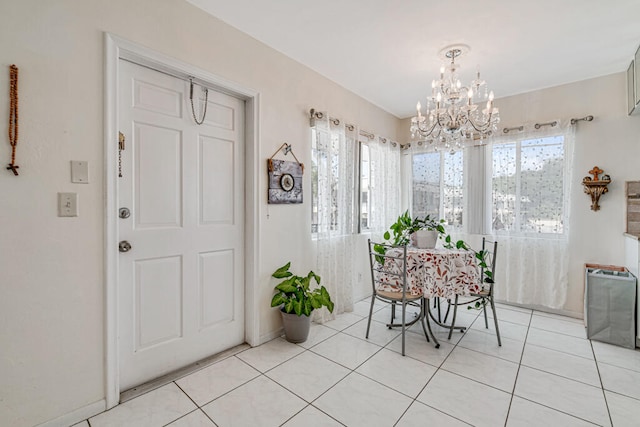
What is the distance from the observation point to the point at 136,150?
6.12ft

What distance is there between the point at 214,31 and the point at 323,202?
1.74 metres

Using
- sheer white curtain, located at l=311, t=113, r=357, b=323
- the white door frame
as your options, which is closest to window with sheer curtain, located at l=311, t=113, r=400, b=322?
sheer white curtain, located at l=311, t=113, r=357, b=323

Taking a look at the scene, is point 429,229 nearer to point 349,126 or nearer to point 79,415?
point 349,126

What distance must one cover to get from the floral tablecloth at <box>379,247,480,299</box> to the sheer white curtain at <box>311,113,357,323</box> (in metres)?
0.85

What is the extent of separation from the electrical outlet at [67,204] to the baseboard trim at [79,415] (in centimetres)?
108

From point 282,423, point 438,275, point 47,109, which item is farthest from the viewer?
point 438,275

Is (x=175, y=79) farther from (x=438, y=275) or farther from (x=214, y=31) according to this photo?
(x=438, y=275)

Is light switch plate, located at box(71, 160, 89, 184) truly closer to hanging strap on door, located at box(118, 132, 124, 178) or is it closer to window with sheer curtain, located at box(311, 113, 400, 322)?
hanging strap on door, located at box(118, 132, 124, 178)

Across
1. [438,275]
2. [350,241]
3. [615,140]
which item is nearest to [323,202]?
[350,241]

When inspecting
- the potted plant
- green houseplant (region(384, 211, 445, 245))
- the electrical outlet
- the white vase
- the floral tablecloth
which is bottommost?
the potted plant

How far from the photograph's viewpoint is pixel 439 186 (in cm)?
404

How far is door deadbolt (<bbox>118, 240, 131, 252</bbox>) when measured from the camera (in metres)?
1.79

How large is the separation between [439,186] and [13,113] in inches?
164

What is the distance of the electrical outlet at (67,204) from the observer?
4.93 feet
